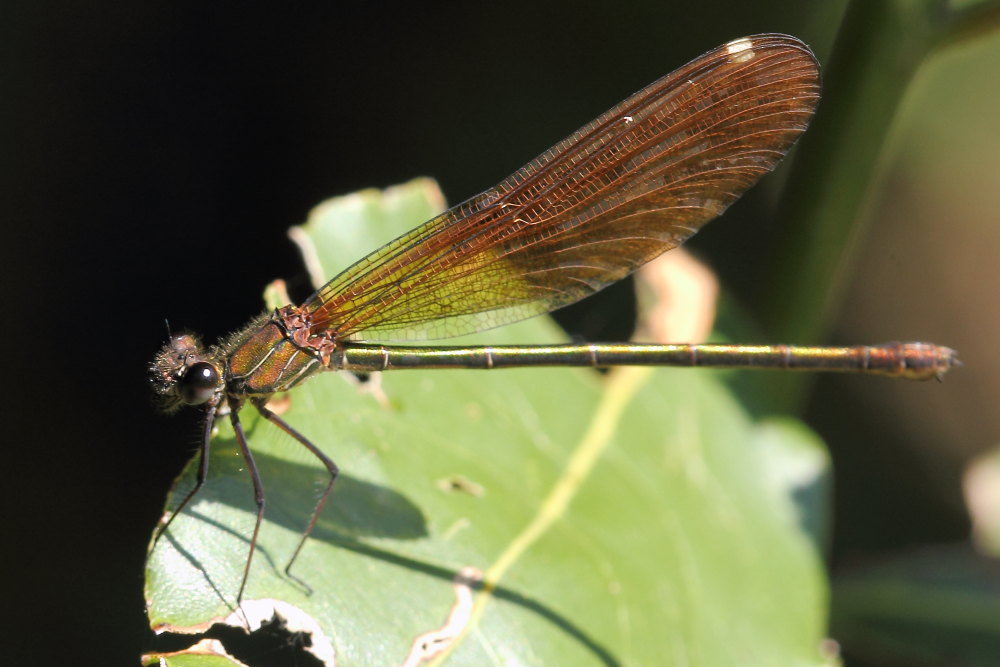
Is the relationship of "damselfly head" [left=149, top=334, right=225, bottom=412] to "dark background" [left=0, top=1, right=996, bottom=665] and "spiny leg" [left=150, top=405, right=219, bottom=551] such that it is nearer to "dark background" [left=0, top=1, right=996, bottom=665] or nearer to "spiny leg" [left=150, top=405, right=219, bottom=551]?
"spiny leg" [left=150, top=405, right=219, bottom=551]

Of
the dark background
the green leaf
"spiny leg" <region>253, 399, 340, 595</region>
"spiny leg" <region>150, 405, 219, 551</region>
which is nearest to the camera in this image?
"spiny leg" <region>150, 405, 219, 551</region>

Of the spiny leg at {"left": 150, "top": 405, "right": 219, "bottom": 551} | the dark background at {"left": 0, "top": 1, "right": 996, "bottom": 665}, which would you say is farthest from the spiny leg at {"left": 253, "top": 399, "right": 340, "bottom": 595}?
the dark background at {"left": 0, "top": 1, "right": 996, "bottom": 665}

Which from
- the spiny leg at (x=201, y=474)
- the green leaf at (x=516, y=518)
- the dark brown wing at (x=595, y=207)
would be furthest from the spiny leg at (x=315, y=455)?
the dark brown wing at (x=595, y=207)

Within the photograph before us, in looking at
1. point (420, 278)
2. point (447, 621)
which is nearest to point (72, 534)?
point (420, 278)

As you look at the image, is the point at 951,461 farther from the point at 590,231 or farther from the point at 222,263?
the point at 222,263

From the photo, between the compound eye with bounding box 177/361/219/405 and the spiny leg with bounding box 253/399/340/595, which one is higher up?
the compound eye with bounding box 177/361/219/405

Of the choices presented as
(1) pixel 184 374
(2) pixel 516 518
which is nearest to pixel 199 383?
(1) pixel 184 374
